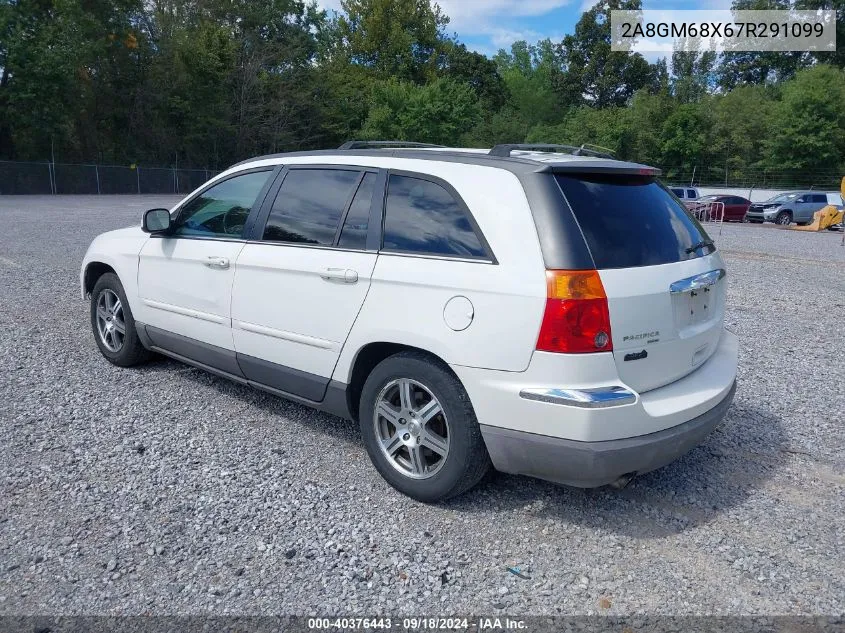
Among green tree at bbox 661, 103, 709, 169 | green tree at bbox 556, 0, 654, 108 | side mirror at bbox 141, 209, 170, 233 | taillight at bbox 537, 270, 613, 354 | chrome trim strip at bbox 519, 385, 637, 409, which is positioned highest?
green tree at bbox 556, 0, 654, 108

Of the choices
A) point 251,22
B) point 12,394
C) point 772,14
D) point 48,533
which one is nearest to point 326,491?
point 48,533

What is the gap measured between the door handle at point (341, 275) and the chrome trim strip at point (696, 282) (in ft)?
5.28

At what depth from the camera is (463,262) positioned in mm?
3422

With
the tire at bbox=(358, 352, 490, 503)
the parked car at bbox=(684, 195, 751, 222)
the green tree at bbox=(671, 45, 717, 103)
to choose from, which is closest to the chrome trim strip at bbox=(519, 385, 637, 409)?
the tire at bbox=(358, 352, 490, 503)

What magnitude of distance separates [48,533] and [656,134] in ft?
173

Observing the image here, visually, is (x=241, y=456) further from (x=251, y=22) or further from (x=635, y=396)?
(x=251, y=22)

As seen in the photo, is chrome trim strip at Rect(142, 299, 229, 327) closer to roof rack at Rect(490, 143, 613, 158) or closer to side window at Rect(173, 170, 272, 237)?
side window at Rect(173, 170, 272, 237)

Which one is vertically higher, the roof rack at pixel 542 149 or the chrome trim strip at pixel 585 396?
the roof rack at pixel 542 149

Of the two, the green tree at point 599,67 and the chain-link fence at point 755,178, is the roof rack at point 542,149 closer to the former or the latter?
the chain-link fence at point 755,178

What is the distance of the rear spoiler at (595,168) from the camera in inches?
135

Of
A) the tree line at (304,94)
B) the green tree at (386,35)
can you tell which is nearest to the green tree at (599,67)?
the tree line at (304,94)

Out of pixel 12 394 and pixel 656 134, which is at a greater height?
Answer: pixel 656 134

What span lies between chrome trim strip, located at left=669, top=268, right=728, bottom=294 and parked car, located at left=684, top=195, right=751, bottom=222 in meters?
29.2

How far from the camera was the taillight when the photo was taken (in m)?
3.12
